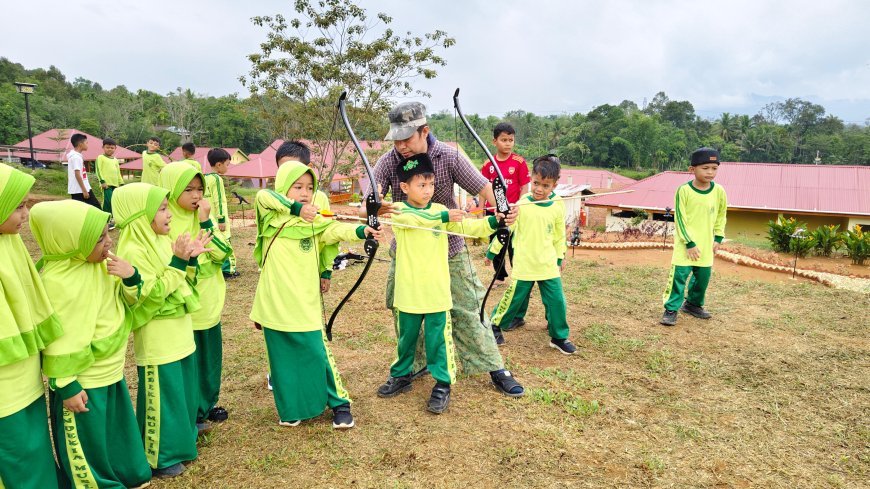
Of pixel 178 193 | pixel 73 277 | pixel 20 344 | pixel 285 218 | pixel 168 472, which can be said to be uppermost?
pixel 178 193

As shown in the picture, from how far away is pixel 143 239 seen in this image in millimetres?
3014

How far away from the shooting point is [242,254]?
10391 millimetres

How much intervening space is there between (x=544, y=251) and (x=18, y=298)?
395cm

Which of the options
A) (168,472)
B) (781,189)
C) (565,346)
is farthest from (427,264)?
(781,189)

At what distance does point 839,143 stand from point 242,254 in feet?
235

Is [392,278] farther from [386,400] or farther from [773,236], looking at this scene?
[773,236]

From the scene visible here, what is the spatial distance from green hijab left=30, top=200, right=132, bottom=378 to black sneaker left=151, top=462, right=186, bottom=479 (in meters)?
0.85

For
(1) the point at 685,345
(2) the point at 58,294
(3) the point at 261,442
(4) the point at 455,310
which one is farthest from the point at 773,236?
(2) the point at 58,294

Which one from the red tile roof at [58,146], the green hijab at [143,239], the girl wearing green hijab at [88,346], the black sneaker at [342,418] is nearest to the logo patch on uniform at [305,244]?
the green hijab at [143,239]

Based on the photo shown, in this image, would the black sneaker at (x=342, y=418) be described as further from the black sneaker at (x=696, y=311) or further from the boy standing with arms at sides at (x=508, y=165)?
the black sneaker at (x=696, y=311)

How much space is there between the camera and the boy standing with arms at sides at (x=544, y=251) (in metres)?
5.07

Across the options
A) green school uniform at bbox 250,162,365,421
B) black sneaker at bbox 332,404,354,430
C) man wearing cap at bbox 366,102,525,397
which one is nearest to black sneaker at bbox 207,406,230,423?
green school uniform at bbox 250,162,365,421

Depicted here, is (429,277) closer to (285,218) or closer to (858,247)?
Answer: (285,218)

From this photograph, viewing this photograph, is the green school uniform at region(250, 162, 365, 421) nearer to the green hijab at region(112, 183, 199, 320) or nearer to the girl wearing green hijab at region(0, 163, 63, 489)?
the green hijab at region(112, 183, 199, 320)
